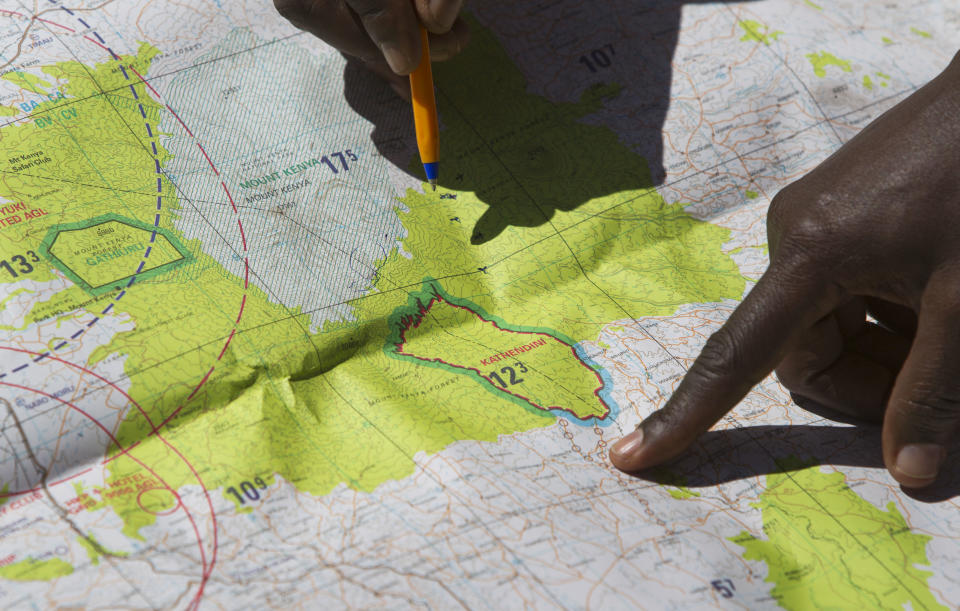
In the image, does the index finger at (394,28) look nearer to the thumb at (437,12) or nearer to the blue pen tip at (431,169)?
the thumb at (437,12)

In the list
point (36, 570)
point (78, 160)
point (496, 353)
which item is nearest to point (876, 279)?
point (496, 353)

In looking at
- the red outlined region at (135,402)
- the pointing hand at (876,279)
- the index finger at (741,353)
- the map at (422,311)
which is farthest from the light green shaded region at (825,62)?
the red outlined region at (135,402)

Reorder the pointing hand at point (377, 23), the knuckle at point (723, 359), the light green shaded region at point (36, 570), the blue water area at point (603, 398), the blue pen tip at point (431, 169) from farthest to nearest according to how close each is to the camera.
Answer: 1. the blue pen tip at point (431, 169)
2. the pointing hand at point (377, 23)
3. the blue water area at point (603, 398)
4. the knuckle at point (723, 359)
5. the light green shaded region at point (36, 570)

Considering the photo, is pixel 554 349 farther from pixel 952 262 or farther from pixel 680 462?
pixel 952 262

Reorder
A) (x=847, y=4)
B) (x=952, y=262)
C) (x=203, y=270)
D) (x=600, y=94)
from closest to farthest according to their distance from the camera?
(x=952, y=262) → (x=203, y=270) → (x=600, y=94) → (x=847, y=4)

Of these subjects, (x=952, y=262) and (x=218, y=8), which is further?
(x=218, y=8)

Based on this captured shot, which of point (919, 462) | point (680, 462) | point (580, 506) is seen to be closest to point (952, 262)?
point (919, 462)
